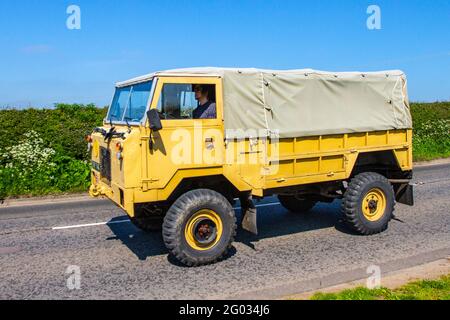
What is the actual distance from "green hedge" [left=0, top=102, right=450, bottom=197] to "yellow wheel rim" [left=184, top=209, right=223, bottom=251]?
7681 mm

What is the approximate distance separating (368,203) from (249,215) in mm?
2389

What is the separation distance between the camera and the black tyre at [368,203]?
739 cm

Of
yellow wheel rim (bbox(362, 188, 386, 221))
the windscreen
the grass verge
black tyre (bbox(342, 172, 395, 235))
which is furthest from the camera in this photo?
yellow wheel rim (bbox(362, 188, 386, 221))

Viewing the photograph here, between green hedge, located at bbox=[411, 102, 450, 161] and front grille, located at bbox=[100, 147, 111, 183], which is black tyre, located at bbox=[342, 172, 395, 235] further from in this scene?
green hedge, located at bbox=[411, 102, 450, 161]

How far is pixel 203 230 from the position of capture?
6.19 metres

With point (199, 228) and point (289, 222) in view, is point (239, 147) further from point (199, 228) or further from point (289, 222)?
point (289, 222)

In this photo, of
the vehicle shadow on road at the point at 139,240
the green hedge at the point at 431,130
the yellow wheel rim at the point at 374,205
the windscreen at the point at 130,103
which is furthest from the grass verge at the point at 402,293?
the green hedge at the point at 431,130

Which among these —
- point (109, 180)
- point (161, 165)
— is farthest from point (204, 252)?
point (109, 180)

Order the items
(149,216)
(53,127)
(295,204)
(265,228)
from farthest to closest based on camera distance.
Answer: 1. (53,127)
2. (295,204)
3. (265,228)
4. (149,216)

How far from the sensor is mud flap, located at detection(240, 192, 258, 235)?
21.4 feet

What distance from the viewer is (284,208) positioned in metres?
9.82

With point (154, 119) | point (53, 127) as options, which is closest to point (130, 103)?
point (154, 119)

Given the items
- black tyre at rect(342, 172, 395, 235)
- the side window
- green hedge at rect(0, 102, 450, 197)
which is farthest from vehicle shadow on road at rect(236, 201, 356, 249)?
green hedge at rect(0, 102, 450, 197)
